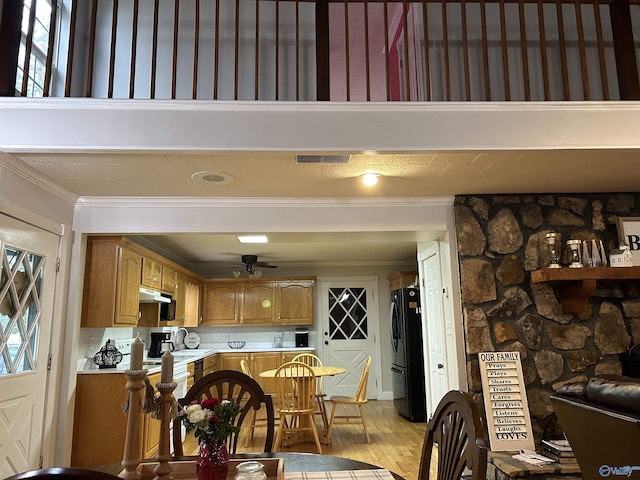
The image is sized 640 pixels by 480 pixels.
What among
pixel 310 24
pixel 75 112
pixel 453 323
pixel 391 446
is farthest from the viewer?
pixel 391 446

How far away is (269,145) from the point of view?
8.48 ft

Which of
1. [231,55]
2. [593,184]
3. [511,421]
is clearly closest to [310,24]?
[231,55]

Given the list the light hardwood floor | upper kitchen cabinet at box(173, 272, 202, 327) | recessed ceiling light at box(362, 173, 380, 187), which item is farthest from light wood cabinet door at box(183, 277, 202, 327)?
recessed ceiling light at box(362, 173, 380, 187)

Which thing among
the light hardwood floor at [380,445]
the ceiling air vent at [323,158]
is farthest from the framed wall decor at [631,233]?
the light hardwood floor at [380,445]

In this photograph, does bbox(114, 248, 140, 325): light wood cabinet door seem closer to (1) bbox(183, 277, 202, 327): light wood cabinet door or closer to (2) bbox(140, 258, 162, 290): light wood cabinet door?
(2) bbox(140, 258, 162, 290): light wood cabinet door

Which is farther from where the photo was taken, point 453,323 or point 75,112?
point 453,323

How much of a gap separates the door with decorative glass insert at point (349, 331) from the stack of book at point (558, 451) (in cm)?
460

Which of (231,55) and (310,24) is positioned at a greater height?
(310,24)

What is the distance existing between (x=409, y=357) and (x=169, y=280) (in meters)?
3.15

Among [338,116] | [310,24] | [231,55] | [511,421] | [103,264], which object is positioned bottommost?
[511,421]

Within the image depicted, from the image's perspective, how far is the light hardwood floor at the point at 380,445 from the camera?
4.20 metres

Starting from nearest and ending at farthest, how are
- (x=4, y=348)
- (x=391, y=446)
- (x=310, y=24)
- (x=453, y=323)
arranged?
(x=4, y=348)
(x=310, y=24)
(x=453, y=323)
(x=391, y=446)

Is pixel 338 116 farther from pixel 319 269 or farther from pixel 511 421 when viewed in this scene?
pixel 319 269

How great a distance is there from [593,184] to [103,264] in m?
3.98
